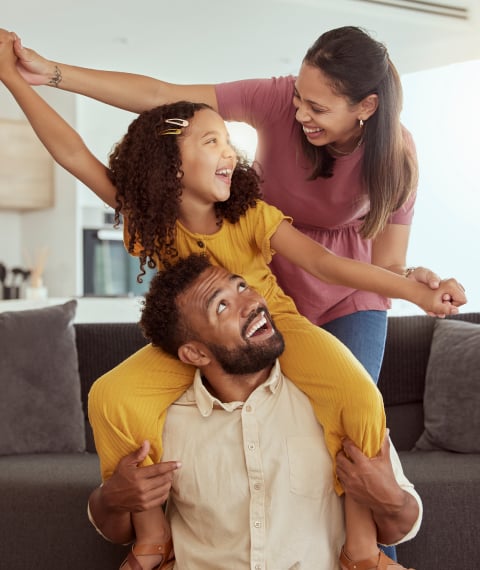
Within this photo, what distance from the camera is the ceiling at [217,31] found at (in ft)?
15.5

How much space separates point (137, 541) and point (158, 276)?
64cm

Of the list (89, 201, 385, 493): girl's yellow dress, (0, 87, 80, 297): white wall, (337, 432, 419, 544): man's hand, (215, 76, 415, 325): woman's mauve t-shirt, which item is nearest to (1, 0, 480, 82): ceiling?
(0, 87, 80, 297): white wall

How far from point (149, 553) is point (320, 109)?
111cm

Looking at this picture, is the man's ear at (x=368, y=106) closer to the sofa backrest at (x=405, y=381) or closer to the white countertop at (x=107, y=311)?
the sofa backrest at (x=405, y=381)

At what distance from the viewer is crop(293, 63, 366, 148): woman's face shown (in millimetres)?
1773

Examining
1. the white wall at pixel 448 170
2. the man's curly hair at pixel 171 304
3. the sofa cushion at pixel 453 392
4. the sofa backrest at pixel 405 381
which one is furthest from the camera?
the white wall at pixel 448 170

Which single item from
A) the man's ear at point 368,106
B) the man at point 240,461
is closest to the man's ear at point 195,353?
the man at point 240,461

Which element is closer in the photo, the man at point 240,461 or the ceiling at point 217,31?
the man at point 240,461

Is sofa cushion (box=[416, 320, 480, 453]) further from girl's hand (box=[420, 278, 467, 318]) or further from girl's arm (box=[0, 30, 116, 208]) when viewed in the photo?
girl's arm (box=[0, 30, 116, 208])

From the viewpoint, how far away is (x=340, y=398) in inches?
68.7

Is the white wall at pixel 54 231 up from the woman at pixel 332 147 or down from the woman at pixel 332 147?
down

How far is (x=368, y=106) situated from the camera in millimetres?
1823

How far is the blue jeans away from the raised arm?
668 mm

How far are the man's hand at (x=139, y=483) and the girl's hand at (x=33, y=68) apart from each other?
0.85 meters
